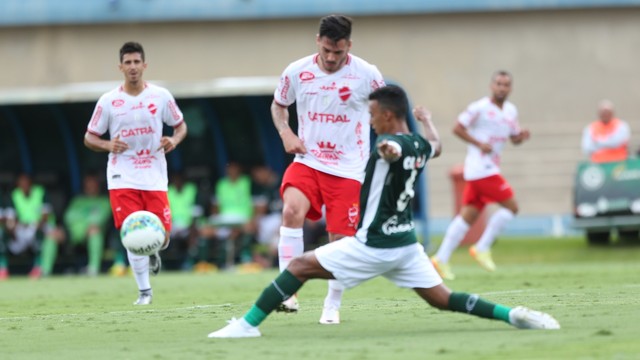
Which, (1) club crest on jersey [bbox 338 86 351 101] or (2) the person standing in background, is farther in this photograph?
(2) the person standing in background

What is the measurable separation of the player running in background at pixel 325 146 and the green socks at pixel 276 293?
172cm

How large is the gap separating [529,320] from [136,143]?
6090 mm

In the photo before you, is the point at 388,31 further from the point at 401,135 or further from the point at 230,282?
the point at 401,135

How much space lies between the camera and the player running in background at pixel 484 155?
1838 centimetres

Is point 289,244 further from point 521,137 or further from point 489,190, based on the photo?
point 521,137

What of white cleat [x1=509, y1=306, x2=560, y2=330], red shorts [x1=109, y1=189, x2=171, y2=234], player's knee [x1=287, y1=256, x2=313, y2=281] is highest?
red shorts [x1=109, y1=189, x2=171, y2=234]

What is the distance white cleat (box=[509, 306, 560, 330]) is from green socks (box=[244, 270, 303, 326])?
4.60 feet

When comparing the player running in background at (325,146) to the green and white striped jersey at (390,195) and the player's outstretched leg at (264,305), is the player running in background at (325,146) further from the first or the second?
the green and white striped jersey at (390,195)

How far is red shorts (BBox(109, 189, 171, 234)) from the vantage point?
14.0 m

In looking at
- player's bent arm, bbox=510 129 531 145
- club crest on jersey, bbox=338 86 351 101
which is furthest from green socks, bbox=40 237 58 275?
club crest on jersey, bbox=338 86 351 101

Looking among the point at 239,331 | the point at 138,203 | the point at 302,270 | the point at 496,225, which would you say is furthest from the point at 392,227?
the point at 496,225

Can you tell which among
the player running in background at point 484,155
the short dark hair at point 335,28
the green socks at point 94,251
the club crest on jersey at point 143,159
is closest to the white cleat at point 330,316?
the short dark hair at point 335,28

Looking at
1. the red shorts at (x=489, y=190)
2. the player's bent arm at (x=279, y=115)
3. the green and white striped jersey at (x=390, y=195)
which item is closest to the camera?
the green and white striped jersey at (x=390, y=195)

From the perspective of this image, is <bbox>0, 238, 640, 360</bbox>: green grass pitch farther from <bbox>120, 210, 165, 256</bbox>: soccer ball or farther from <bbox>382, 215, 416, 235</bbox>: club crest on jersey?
<bbox>382, 215, 416, 235</bbox>: club crest on jersey
